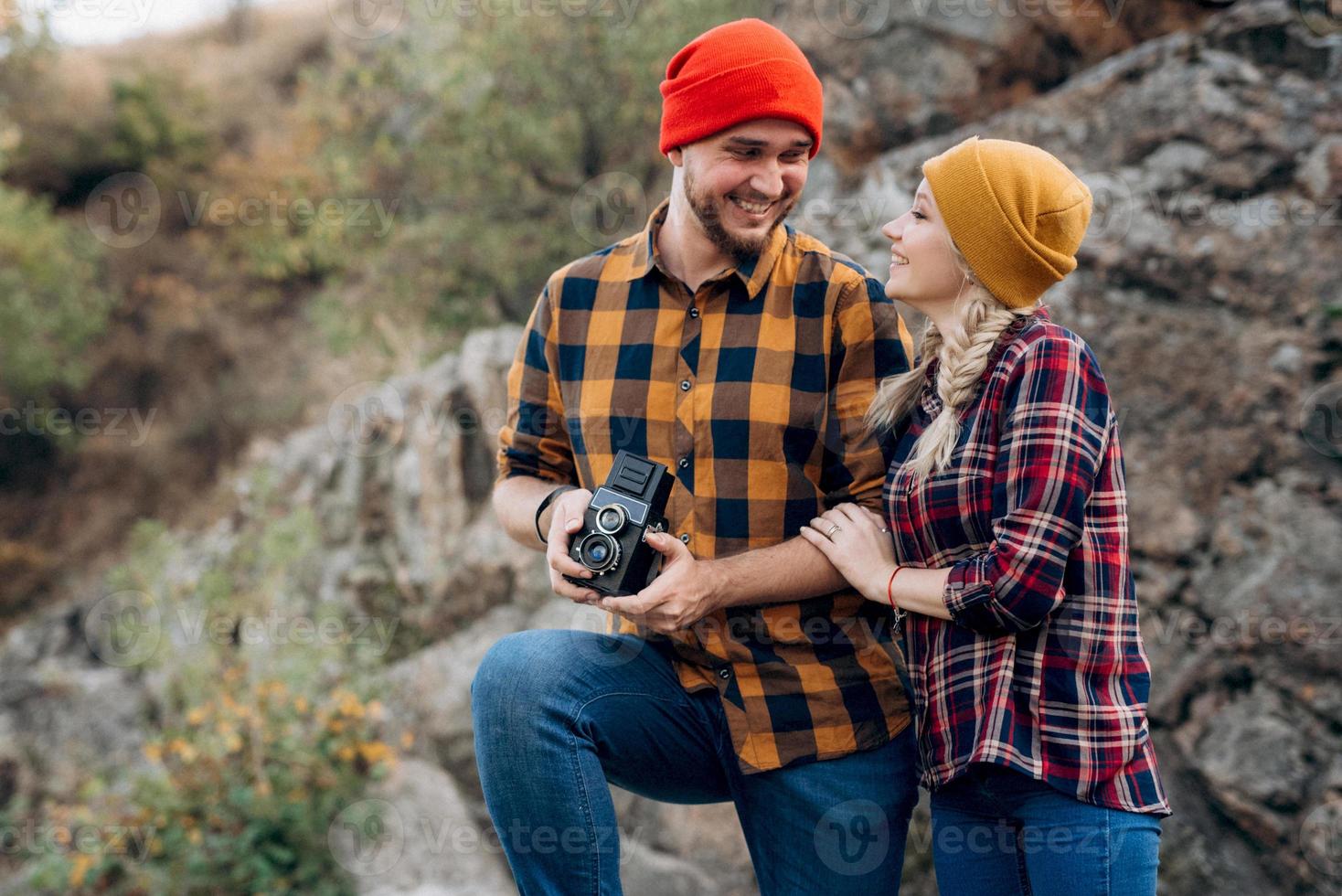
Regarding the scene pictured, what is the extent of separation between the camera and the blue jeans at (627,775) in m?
2.16

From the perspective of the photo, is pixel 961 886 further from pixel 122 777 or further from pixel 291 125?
pixel 291 125

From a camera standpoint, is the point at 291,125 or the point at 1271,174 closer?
the point at 1271,174

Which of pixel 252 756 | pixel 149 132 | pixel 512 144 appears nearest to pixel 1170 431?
pixel 252 756

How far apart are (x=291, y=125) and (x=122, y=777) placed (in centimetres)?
967

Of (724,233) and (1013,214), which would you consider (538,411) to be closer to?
(724,233)

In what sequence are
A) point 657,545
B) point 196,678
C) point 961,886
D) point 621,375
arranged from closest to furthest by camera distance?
point 961,886 < point 657,545 < point 621,375 < point 196,678

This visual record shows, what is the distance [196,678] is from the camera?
527 centimetres

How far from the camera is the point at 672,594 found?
2.17 metres

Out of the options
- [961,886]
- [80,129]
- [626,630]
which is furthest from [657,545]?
[80,129]

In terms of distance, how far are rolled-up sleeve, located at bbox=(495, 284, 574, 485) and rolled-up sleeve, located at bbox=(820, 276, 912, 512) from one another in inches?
28.9

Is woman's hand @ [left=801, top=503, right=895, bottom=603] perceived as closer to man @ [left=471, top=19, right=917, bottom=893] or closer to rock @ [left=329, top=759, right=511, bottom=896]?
man @ [left=471, top=19, right=917, bottom=893]

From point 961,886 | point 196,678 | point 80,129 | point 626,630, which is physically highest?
point 80,129

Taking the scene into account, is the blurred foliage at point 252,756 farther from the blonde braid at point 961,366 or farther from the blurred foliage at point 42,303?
the blurred foliage at point 42,303

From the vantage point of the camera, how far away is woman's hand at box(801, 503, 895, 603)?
7.20 feet
